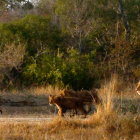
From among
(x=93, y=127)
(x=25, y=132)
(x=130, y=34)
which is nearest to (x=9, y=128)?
(x=25, y=132)

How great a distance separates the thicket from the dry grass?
14394 millimetres

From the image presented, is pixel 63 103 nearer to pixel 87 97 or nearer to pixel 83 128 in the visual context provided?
pixel 87 97

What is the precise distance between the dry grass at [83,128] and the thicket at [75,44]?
14.4 meters

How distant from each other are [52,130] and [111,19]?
22.7 m

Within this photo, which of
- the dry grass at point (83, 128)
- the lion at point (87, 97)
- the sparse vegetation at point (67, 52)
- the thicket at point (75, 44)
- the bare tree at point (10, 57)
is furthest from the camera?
the thicket at point (75, 44)

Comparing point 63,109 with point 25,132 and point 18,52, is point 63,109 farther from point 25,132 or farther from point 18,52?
point 18,52

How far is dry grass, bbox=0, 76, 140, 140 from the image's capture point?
1166 centimetres

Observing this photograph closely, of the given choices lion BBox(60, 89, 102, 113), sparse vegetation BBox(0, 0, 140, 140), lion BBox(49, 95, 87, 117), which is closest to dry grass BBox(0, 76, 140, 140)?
lion BBox(49, 95, 87, 117)

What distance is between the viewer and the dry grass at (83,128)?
38.3 feet

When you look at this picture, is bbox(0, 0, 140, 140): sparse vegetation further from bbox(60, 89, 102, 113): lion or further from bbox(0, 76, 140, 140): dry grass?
bbox(0, 76, 140, 140): dry grass

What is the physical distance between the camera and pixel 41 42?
32.1 metres

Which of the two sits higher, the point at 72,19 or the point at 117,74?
the point at 72,19

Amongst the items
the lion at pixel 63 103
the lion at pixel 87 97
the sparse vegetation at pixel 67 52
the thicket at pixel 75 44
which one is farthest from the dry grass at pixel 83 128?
Answer: the thicket at pixel 75 44

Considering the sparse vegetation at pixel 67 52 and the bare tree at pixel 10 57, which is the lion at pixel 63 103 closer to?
the sparse vegetation at pixel 67 52
